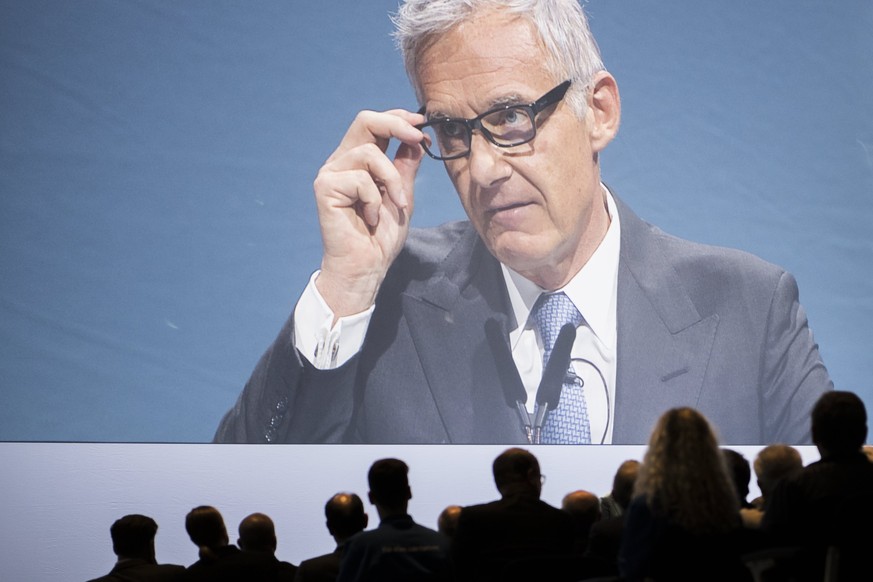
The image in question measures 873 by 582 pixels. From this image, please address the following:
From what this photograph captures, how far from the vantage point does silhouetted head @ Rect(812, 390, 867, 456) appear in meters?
2.60

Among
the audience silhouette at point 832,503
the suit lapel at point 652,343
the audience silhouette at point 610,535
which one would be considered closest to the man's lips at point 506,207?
the suit lapel at point 652,343

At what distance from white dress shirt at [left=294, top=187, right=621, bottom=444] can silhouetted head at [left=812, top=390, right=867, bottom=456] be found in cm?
300

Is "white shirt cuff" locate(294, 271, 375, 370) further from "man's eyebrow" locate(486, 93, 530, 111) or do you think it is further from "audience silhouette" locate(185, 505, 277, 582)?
"audience silhouette" locate(185, 505, 277, 582)

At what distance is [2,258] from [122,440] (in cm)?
111

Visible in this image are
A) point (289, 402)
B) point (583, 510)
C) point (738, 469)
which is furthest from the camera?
point (289, 402)

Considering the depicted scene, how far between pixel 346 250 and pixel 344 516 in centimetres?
250

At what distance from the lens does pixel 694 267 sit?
5.91 meters

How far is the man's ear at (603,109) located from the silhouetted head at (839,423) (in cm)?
335

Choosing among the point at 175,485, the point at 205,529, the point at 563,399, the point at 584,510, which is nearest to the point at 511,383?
the point at 563,399

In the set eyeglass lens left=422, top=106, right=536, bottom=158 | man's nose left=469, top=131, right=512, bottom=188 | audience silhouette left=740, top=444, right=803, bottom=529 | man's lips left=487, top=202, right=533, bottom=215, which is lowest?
audience silhouette left=740, top=444, right=803, bottom=529

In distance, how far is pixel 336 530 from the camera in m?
3.29

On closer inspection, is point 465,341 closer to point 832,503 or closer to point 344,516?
point 344,516

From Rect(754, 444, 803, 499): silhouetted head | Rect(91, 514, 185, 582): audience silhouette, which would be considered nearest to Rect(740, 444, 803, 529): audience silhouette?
Rect(754, 444, 803, 499): silhouetted head

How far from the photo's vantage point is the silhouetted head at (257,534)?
3471 mm
